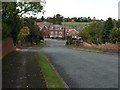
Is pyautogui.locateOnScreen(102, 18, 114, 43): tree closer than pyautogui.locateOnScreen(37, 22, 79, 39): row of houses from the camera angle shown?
Yes

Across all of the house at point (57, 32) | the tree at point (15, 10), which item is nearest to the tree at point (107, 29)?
the tree at point (15, 10)

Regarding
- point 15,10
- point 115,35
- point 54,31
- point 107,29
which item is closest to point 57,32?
point 54,31

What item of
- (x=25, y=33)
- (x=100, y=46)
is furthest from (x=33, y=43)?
(x=100, y=46)

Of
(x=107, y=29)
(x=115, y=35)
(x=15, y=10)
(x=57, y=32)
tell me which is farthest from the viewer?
(x=57, y=32)

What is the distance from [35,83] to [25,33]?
249 feet

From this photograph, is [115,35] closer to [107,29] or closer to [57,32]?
[107,29]

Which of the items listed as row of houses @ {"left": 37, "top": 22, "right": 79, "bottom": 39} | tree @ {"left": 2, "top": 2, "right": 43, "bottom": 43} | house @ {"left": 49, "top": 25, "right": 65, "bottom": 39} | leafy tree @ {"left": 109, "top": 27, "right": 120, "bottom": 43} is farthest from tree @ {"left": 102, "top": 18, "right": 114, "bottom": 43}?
house @ {"left": 49, "top": 25, "right": 65, "bottom": 39}

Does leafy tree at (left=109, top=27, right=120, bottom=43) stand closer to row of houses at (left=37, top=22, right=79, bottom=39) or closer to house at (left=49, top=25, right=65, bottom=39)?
row of houses at (left=37, top=22, right=79, bottom=39)

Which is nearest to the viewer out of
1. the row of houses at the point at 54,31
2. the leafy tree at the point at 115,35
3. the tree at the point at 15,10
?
the tree at the point at 15,10

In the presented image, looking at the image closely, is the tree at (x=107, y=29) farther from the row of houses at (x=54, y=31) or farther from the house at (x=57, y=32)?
the house at (x=57, y=32)


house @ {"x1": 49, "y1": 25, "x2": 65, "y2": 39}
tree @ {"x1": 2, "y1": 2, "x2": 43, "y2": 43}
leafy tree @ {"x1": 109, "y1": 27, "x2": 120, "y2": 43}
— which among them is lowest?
house @ {"x1": 49, "y1": 25, "x2": 65, "y2": 39}

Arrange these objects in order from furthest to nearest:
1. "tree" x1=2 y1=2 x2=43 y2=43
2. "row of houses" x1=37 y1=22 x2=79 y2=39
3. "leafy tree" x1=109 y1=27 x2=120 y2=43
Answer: "row of houses" x1=37 y1=22 x2=79 y2=39, "leafy tree" x1=109 y1=27 x2=120 y2=43, "tree" x1=2 y1=2 x2=43 y2=43

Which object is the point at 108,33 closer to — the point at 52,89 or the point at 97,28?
the point at 97,28

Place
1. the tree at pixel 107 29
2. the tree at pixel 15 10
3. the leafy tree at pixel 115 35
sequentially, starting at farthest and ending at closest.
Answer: the tree at pixel 107 29 < the leafy tree at pixel 115 35 < the tree at pixel 15 10
